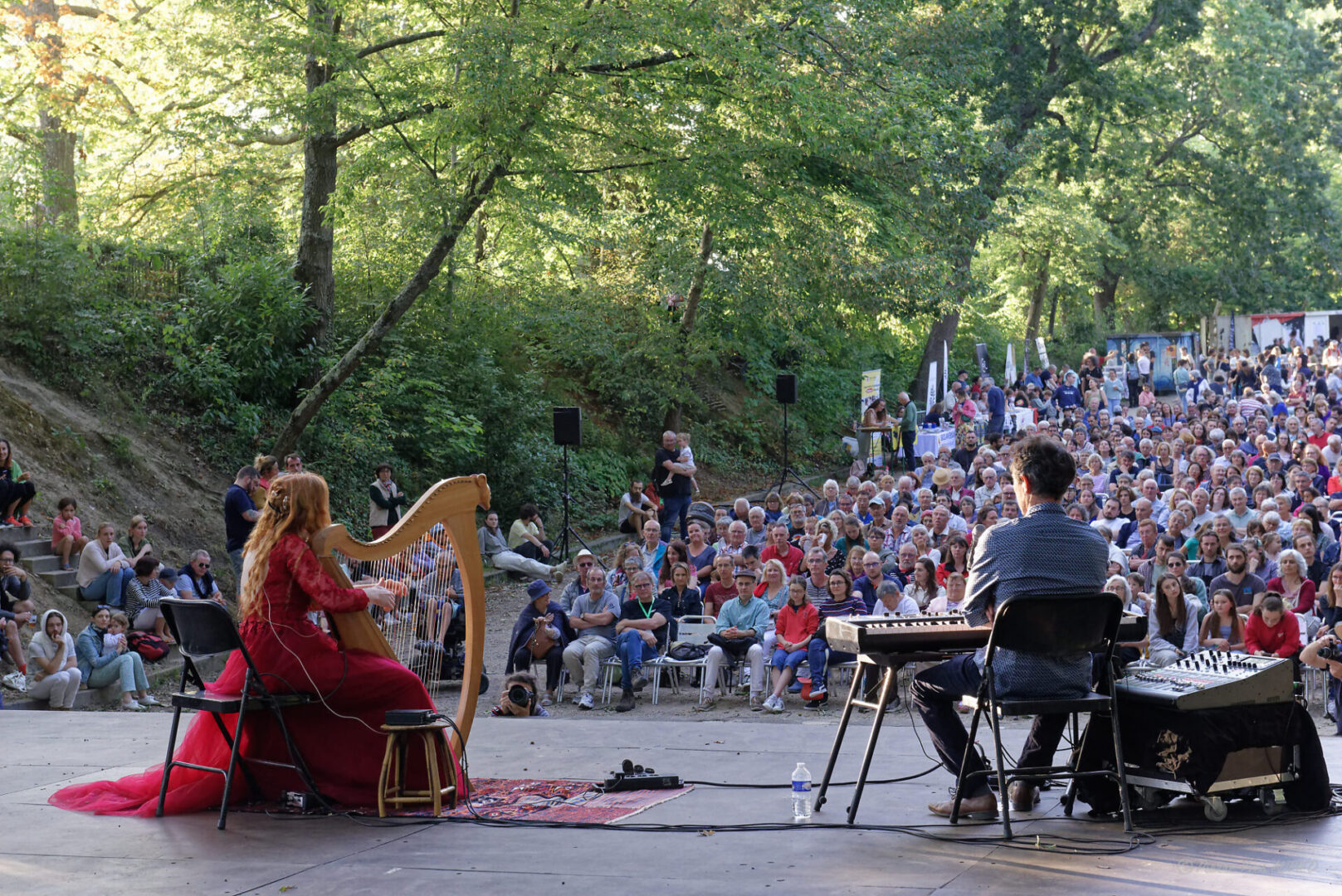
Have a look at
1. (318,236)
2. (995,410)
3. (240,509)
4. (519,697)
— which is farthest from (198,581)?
(995,410)

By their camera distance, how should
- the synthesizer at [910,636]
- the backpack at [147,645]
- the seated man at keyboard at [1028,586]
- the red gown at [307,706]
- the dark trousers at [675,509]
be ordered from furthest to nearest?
1. the dark trousers at [675,509]
2. the backpack at [147,645]
3. the red gown at [307,706]
4. the synthesizer at [910,636]
5. the seated man at keyboard at [1028,586]

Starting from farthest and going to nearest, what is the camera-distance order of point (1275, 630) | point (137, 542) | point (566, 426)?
point (566, 426)
point (137, 542)
point (1275, 630)

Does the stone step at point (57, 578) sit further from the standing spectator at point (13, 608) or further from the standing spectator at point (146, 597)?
the standing spectator at point (13, 608)

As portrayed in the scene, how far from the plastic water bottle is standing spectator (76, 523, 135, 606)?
8.23m

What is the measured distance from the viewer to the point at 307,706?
558 cm

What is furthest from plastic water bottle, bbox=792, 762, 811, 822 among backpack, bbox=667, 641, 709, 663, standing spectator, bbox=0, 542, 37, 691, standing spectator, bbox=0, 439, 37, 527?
standing spectator, bbox=0, 439, 37, 527

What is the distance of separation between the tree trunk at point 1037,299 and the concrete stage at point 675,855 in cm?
3117

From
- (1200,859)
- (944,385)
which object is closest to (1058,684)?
A: (1200,859)

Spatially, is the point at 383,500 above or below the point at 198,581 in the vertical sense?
above

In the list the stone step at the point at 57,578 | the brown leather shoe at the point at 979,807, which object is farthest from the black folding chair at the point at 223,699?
the stone step at the point at 57,578

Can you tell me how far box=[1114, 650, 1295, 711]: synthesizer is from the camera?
15.8ft

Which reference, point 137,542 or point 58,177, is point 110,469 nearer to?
point 137,542

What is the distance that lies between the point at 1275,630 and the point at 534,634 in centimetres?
527

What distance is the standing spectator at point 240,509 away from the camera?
1077 centimetres
